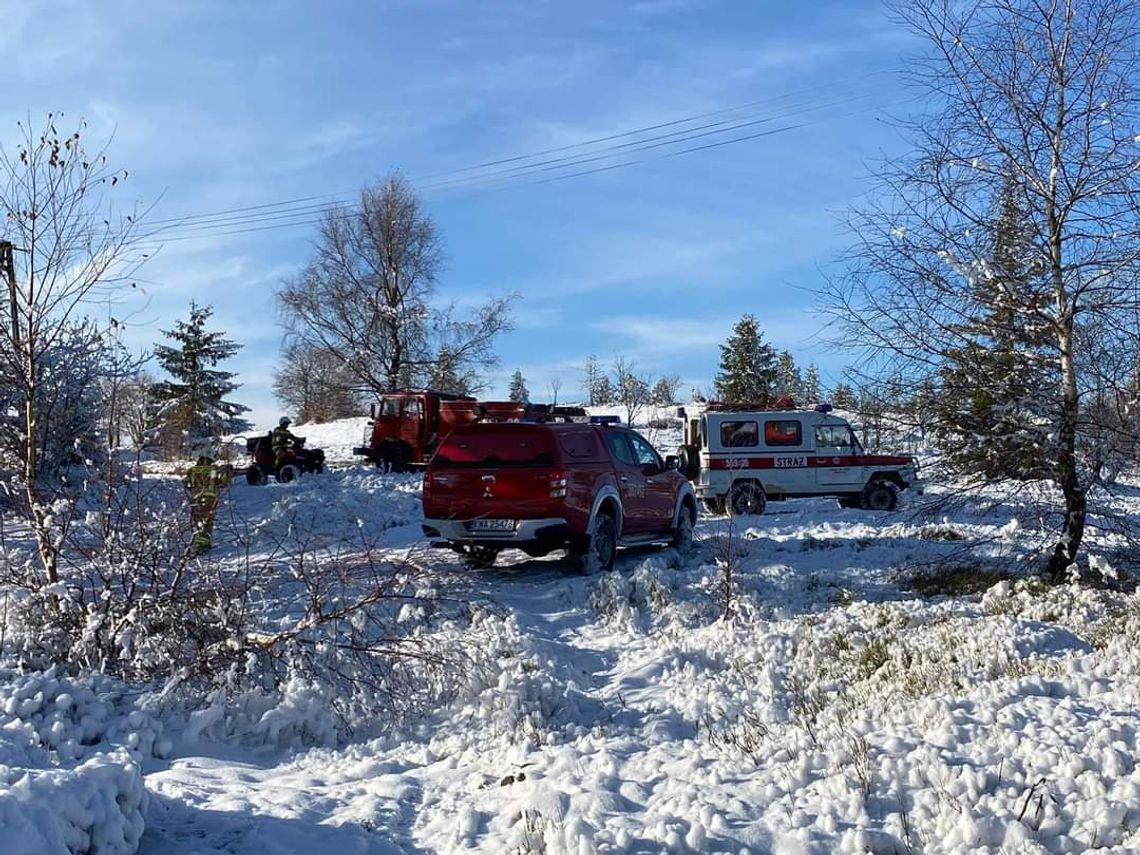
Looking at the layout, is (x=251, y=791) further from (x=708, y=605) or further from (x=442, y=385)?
(x=442, y=385)

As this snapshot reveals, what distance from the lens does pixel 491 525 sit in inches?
442

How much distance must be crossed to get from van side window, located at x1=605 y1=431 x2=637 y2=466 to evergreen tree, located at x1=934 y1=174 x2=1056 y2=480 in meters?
4.35

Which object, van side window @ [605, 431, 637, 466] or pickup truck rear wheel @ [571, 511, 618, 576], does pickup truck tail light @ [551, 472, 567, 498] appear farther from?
van side window @ [605, 431, 637, 466]

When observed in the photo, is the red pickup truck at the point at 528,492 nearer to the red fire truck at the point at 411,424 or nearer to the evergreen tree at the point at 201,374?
the red fire truck at the point at 411,424

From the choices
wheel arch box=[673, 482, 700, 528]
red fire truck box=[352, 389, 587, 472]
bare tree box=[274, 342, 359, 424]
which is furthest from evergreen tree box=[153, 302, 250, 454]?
wheel arch box=[673, 482, 700, 528]

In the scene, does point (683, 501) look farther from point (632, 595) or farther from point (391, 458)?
point (391, 458)

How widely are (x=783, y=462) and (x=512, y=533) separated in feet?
36.8

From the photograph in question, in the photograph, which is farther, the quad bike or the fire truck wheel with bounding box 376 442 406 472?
the fire truck wheel with bounding box 376 442 406 472

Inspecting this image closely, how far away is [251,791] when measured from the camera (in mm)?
5020

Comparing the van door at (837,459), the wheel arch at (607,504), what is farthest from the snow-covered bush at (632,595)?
the van door at (837,459)

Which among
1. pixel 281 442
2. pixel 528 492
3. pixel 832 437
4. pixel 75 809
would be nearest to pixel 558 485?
pixel 528 492

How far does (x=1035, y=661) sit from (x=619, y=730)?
2999mm

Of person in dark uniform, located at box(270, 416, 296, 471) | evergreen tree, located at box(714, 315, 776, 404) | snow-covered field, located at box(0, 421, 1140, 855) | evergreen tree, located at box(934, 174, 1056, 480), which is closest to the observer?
snow-covered field, located at box(0, 421, 1140, 855)

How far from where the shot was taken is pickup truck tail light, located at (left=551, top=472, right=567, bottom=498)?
11250mm
